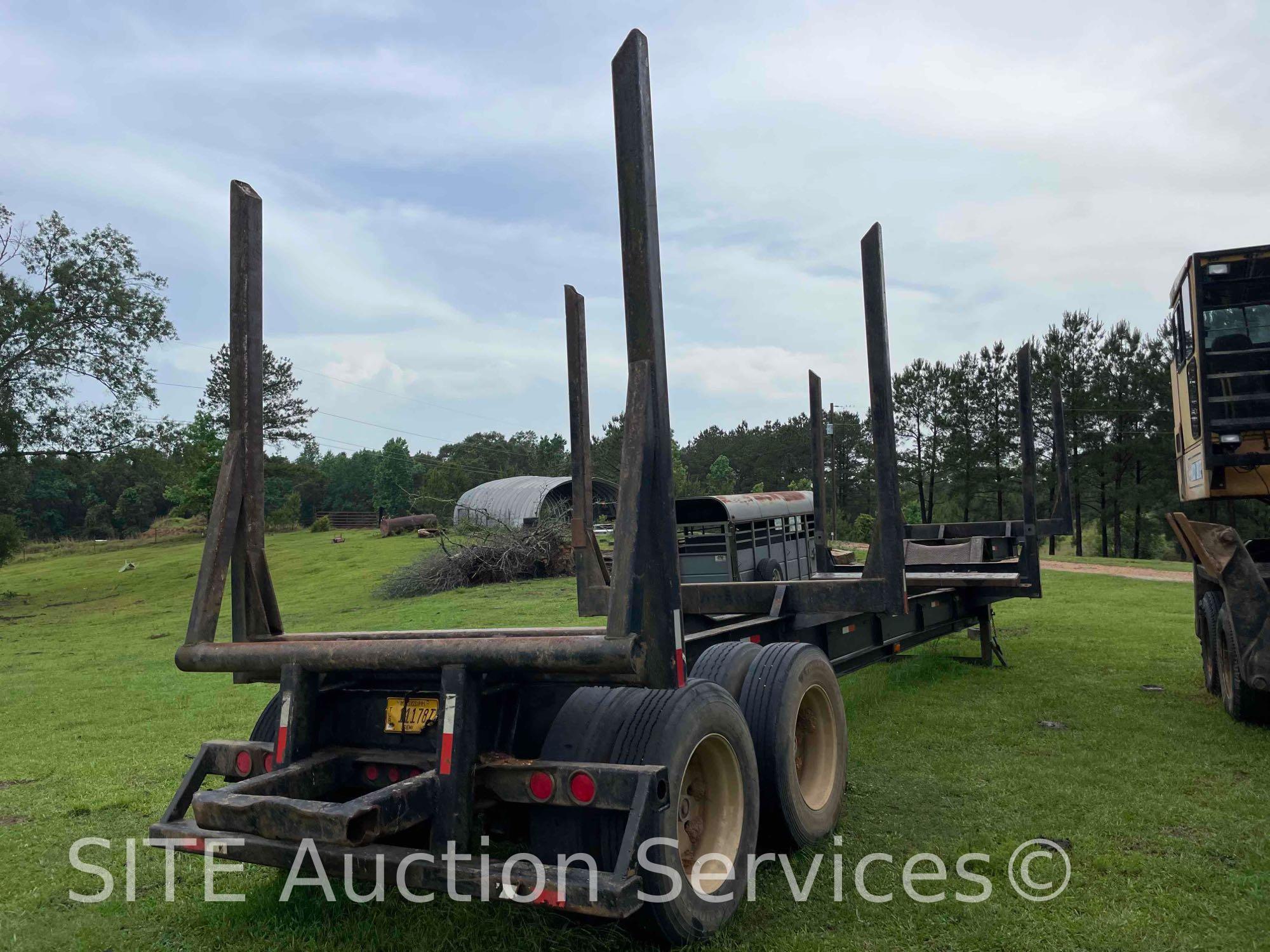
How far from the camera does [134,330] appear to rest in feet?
104

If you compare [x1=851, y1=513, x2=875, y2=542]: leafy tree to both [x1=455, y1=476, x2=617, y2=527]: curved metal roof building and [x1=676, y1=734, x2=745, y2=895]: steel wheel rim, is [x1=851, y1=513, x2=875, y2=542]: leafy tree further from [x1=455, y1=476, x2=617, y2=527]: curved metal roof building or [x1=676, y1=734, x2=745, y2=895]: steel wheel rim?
[x1=676, y1=734, x2=745, y2=895]: steel wheel rim

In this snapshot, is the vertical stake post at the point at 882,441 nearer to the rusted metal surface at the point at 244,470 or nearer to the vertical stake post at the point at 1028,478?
the rusted metal surface at the point at 244,470

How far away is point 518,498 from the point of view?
37344 millimetres

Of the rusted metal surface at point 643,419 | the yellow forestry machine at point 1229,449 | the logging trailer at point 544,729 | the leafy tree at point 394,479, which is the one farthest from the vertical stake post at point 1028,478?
the leafy tree at point 394,479

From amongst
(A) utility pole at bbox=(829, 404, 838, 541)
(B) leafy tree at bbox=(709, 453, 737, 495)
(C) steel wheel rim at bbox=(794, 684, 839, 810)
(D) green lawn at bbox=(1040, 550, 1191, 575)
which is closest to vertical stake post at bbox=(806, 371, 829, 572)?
(C) steel wheel rim at bbox=(794, 684, 839, 810)

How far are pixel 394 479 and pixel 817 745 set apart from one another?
72913 mm

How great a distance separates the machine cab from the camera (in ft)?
23.6

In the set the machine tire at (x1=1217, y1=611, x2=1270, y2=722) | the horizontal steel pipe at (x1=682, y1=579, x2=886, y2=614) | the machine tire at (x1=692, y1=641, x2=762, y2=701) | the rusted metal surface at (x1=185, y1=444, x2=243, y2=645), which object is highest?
the rusted metal surface at (x1=185, y1=444, x2=243, y2=645)

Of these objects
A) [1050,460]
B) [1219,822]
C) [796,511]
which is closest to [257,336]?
[1219,822]

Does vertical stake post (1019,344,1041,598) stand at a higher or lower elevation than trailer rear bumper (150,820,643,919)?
higher

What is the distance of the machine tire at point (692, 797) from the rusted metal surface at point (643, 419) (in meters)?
0.33

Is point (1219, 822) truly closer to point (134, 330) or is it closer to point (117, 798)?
point (117, 798)

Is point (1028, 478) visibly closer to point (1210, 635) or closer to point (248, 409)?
point (1210, 635)

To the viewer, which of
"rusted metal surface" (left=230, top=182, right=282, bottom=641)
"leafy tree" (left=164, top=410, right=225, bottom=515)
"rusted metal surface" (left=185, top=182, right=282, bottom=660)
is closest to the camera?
"rusted metal surface" (left=185, top=182, right=282, bottom=660)
